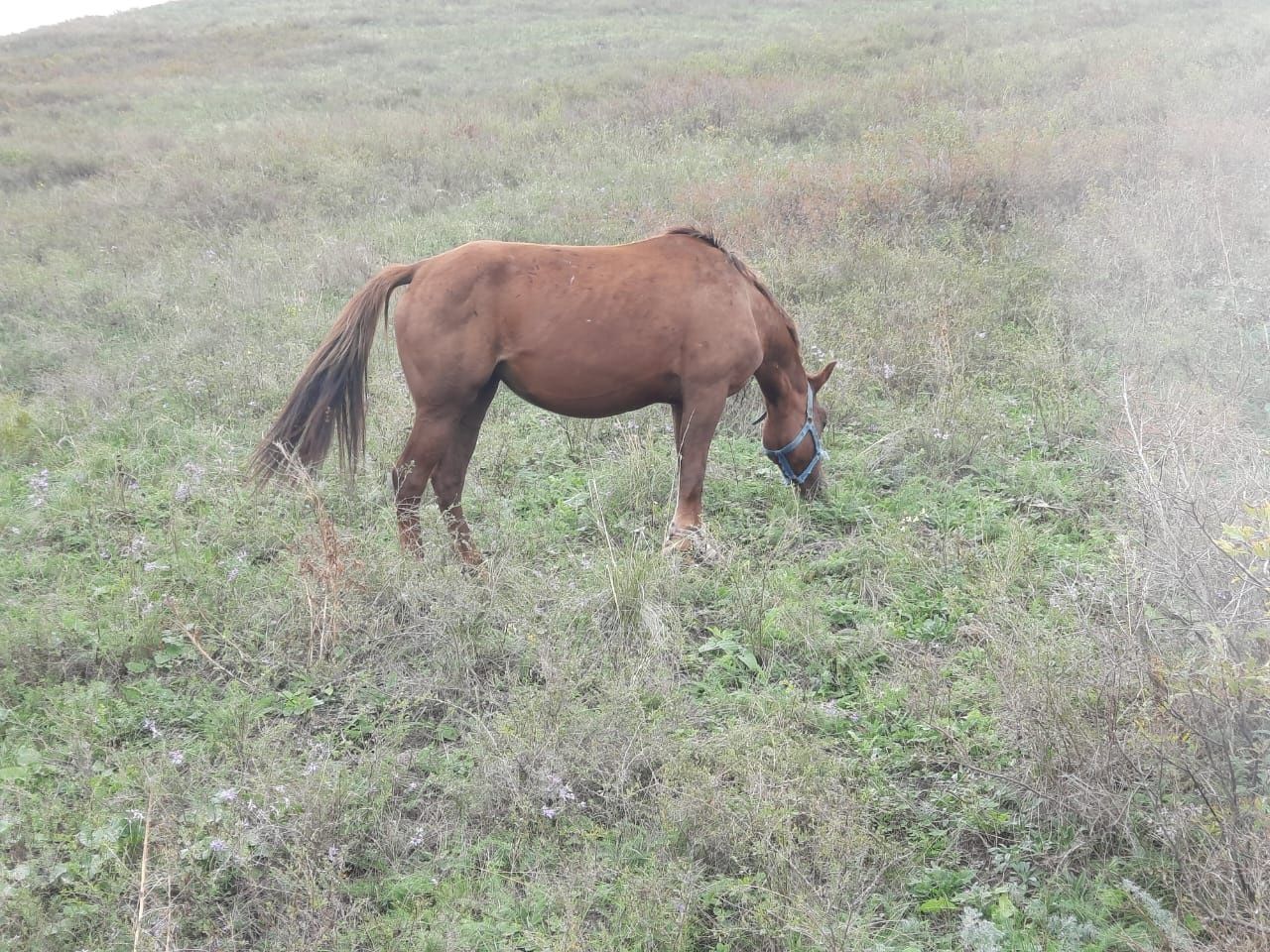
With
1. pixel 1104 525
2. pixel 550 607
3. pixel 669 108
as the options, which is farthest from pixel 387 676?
pixel 669 108

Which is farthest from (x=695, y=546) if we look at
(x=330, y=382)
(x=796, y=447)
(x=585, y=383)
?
(x=330, y=382)

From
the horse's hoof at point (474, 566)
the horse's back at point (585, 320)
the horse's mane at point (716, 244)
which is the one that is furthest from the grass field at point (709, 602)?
the horse's mane at point (716, 244)

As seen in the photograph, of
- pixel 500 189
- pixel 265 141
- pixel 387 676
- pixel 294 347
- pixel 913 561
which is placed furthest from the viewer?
pixel 265 141

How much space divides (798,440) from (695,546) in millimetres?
971

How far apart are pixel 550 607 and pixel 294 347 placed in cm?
472

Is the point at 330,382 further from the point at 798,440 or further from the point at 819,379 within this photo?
the point at 819,379

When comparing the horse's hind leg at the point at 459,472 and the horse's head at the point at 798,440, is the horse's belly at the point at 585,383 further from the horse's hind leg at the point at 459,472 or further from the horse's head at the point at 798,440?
the horse's head at the point at 798,440

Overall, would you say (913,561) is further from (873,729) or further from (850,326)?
(850,326)

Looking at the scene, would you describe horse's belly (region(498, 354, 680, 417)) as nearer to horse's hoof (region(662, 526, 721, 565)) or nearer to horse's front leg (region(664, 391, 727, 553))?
horse's front leg (region(664, 391, 727, 553))

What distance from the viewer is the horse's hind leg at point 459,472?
5.05 m

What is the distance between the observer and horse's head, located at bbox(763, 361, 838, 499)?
5.58 m

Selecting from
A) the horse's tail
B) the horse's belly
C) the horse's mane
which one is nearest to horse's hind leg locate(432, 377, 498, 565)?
the horse's belly

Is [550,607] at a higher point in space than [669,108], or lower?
lower

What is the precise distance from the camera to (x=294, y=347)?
26.4ft
